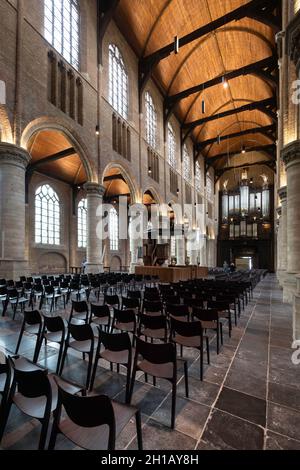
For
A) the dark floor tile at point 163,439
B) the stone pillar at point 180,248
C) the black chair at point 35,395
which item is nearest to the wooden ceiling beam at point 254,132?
Result: the stone pillar at point 180,248

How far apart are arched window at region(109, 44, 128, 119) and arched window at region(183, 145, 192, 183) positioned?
10598mm

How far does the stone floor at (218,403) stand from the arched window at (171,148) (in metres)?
19.1

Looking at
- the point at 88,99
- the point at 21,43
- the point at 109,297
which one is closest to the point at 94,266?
the point at 109,297

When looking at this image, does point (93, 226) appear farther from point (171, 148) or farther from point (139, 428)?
point (171, 148)

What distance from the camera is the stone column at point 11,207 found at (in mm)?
7254

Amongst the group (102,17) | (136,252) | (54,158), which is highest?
(102,17)

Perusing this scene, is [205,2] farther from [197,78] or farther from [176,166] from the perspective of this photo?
[176,166]

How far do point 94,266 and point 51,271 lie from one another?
6280 millimetres

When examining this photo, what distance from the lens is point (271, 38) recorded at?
14.1m

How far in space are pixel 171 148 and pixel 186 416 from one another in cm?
2141

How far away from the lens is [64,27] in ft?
33.9

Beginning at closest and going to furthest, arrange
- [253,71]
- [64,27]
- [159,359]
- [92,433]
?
[92,433] < [159,359] < [64,27] < [253,71]

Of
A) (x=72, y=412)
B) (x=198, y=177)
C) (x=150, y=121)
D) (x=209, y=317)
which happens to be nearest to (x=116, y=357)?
(x=72, y=412)

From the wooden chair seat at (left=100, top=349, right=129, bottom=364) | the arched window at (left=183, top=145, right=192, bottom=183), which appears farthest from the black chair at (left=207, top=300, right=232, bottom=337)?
the arched window at (left=183, top=145, right=192, bottom=183)
